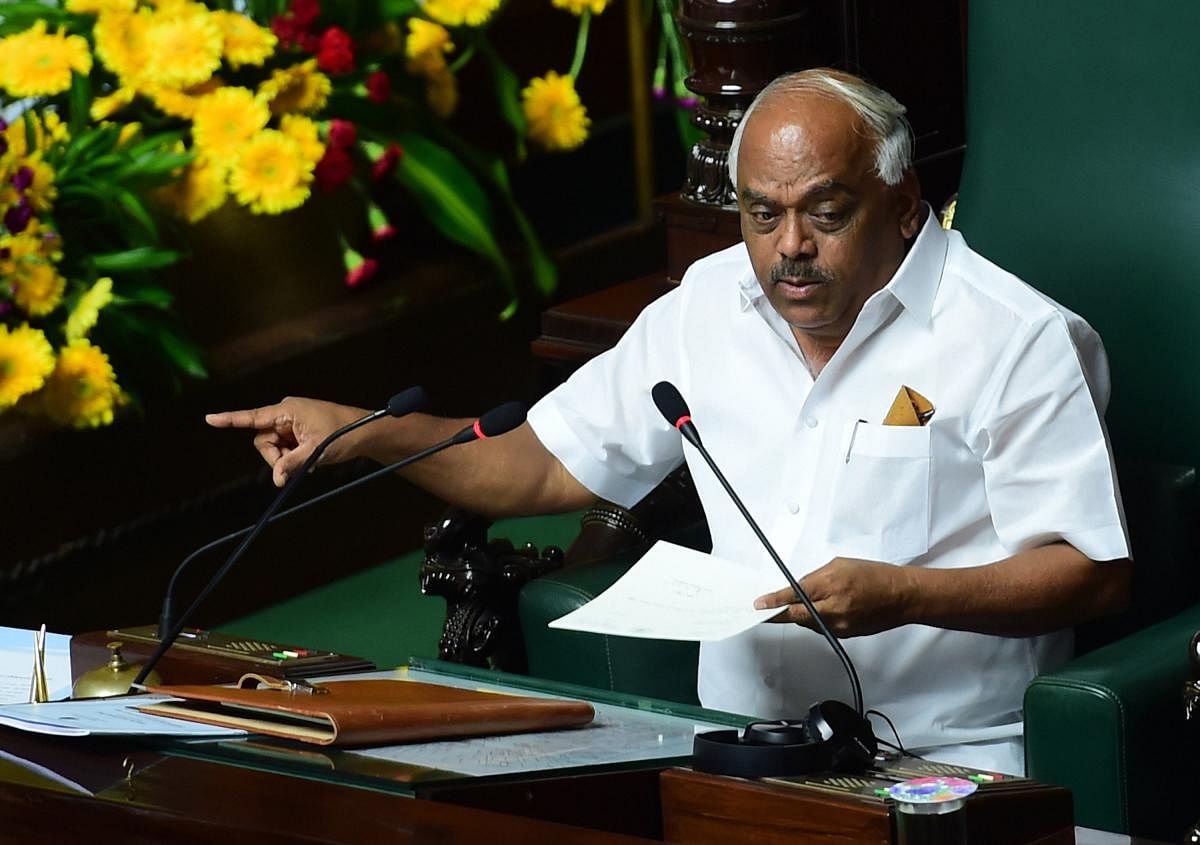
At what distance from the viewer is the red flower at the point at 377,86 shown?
4473mm

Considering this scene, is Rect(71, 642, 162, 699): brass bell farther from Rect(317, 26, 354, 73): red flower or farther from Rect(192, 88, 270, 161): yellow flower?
A: Rect(317, 26, 354, 73): red flower

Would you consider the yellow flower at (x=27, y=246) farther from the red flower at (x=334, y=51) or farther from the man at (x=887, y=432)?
the man at (x=887, y=432)

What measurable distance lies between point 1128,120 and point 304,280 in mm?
2399

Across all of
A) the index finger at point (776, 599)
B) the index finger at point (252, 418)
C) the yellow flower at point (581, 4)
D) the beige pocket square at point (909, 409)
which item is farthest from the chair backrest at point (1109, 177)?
the yellow flower at point (581, 4)

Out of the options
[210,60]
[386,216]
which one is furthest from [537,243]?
[210,60]

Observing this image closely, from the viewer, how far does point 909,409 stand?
240 centimetres

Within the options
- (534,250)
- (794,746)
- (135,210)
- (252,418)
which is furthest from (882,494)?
(534,250)

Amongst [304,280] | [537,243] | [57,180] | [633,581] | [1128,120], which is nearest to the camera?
[633,581]

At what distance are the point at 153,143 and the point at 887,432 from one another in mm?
2137

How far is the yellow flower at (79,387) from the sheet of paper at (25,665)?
158 cm

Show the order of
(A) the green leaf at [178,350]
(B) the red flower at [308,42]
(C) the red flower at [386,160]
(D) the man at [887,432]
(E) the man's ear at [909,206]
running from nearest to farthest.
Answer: (D) the man at [887,432] → (E) the man's ear at [909,206] → (A) the green leaf at [178,350] → (B) the red flower at [308,42] → (C) the red flower at [386,160]

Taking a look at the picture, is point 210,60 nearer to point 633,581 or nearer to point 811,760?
point 633,581

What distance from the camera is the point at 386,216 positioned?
4844mm

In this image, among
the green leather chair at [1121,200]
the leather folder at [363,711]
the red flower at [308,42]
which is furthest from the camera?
the red flower at [308,42]
